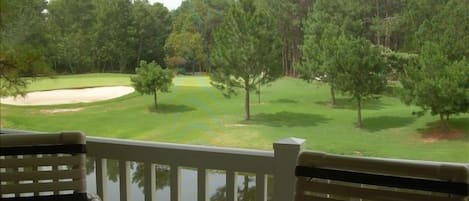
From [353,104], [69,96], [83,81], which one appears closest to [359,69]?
[353,104]

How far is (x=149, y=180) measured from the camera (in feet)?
6.26

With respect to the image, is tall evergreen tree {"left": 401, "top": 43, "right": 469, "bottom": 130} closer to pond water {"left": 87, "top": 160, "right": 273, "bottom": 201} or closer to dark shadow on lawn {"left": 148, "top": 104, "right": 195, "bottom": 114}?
pond water {"left": 87, "top": 160, "right": 273, "bottom": 201}

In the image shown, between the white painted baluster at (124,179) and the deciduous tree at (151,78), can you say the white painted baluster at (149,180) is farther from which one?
the deciduous tree at (151,78)

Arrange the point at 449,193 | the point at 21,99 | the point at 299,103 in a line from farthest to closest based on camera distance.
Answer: the point at 21,99 < the point at 299,103 < the point at 449,193

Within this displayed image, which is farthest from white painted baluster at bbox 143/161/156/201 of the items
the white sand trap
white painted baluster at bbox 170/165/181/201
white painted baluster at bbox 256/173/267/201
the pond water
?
the white sand trap

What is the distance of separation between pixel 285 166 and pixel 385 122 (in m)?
1.23

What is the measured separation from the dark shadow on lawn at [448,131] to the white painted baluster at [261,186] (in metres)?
1.23

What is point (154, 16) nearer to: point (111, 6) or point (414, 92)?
point (111, 6)

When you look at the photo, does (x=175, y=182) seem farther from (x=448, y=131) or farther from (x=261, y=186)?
(x=448, y=131)

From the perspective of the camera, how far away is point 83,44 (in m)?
2.99

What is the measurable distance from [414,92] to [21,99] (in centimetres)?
259

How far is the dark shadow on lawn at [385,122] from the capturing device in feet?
8.45

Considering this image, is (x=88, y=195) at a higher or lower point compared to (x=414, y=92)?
lower

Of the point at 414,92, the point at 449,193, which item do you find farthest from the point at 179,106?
the point at 449,193
